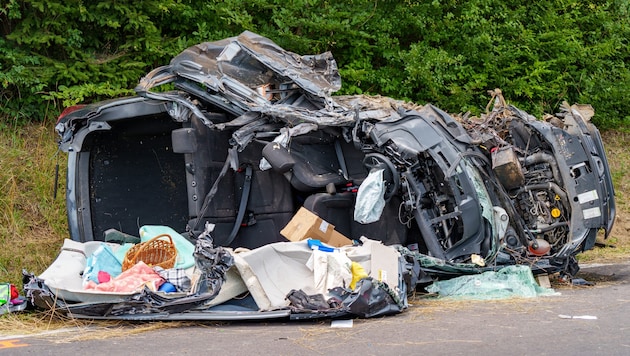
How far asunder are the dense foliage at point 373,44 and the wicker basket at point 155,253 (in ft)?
11.6

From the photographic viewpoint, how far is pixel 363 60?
1256 cm

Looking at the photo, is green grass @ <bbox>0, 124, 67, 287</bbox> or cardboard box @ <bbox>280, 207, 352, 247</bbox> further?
green grass @ <bbox>0, 124, 67, 287</bbox>

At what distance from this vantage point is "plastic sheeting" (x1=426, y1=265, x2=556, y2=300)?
7199 mm

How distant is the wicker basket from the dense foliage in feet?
11.6

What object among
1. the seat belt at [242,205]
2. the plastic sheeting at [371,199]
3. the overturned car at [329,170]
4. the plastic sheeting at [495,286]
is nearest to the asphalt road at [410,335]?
the plastic sheeting at [495,286]

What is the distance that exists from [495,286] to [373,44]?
20.6ft

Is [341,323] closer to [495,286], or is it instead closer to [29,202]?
[495,286]

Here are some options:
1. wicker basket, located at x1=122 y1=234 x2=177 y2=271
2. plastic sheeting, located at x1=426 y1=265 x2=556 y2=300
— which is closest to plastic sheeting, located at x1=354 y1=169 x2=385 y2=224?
plastic sheeting, located at x1=426 y1=265 x2=556 y2=300

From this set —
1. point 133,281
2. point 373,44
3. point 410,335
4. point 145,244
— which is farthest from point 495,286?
point 373,44

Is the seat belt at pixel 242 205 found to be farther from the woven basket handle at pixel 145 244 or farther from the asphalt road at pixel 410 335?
the asphalt road at pixel 410 335

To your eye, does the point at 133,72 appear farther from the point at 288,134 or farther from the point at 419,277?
the point at 419,277

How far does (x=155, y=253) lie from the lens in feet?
26.2

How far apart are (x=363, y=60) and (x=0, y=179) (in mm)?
5384

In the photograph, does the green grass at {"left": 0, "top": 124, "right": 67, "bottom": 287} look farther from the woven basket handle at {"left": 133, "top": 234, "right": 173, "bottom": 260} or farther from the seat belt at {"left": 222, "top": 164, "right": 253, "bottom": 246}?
the seat belt at {"left": 222, "top": 164, "right": 253, "bottom": 246}
